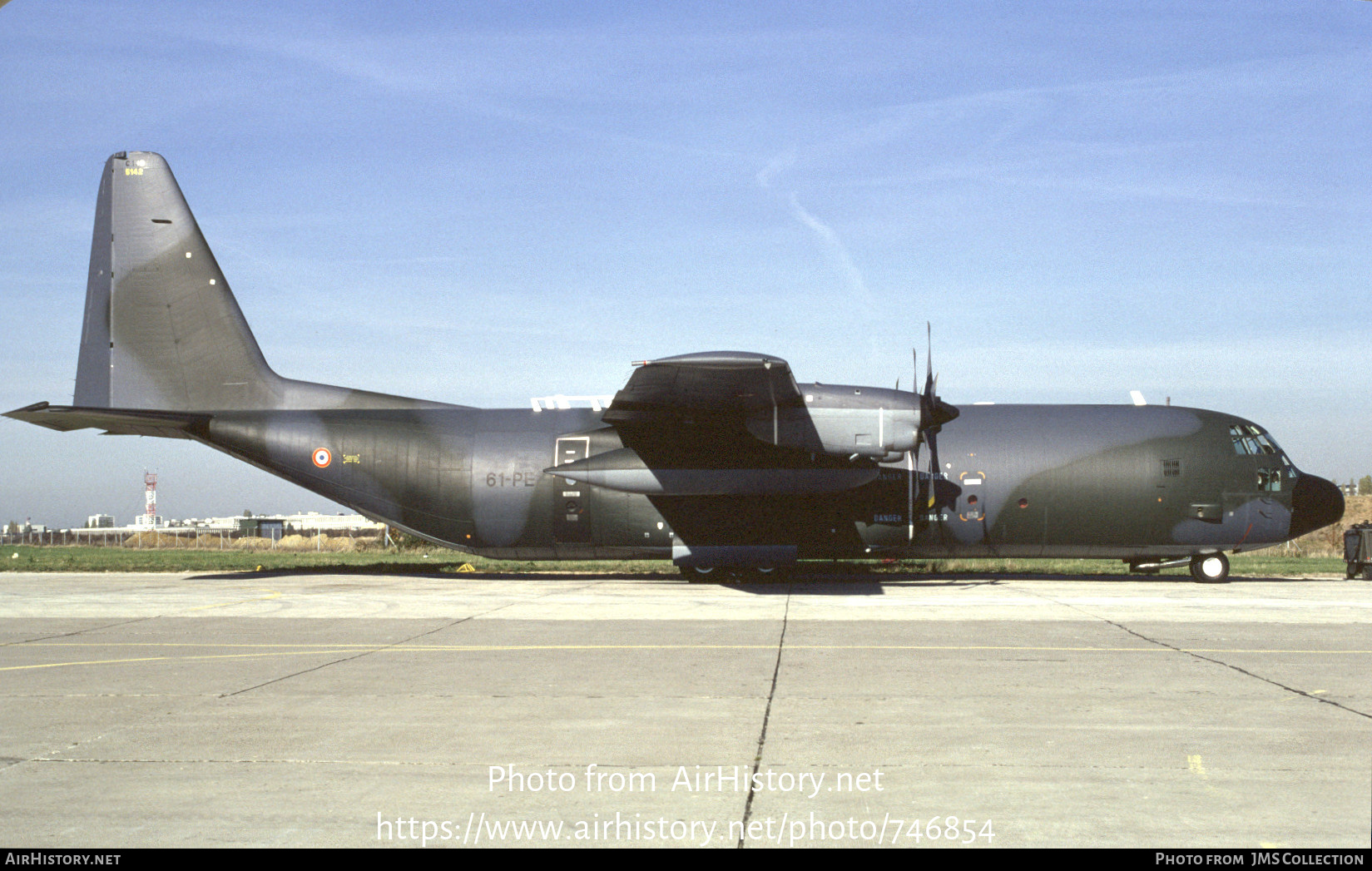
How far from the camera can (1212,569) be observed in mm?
23234

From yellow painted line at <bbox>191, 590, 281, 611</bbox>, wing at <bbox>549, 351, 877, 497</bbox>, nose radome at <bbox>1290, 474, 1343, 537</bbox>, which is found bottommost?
yellow painted line at <bbox>191, 590, 281, 611</bbox>

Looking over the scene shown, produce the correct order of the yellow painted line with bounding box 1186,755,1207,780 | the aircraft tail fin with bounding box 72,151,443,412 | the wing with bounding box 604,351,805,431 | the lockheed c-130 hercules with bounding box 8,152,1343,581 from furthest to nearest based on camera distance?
the aircraft tail fin with bounding box 72,151,443,412, the lockheed c-130 hercules with bounding box 8,152,1343,581, the wing with bounding box 604,351,805,431, the yellow painted line with bounding box 1186,755,1207,780

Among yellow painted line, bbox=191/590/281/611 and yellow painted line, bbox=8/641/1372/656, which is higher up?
yellow painted line, bbox=8/641/1372/656

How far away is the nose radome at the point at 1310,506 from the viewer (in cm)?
2275

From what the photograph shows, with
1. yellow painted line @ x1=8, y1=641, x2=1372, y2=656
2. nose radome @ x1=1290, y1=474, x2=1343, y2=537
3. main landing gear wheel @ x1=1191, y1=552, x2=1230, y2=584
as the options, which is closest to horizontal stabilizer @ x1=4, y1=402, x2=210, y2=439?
yellow painted line @ x1=8, y1=641, x2=1372, y2=656

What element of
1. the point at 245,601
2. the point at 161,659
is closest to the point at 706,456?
the point at 245,601

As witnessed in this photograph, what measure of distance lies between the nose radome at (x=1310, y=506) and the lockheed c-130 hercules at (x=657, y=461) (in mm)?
42

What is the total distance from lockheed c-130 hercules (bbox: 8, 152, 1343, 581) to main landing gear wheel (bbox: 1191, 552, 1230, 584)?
0.05 metres

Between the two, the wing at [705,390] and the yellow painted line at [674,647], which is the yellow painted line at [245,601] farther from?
the wing at [705,390]

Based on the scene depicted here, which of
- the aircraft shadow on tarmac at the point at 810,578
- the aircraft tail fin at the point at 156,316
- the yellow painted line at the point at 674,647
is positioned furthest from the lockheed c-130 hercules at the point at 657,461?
the yellow painted line at the point at 674,647

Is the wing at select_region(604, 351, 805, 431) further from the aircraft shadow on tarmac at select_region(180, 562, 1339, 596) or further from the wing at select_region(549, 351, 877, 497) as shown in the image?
the aircraft shadow on tarmac at select_region(180, 562, 1339, 596)

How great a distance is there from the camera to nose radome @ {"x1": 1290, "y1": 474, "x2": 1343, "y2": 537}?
22750 mm

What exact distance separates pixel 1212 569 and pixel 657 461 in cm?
1284

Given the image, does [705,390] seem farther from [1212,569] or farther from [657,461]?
[1212,569]
